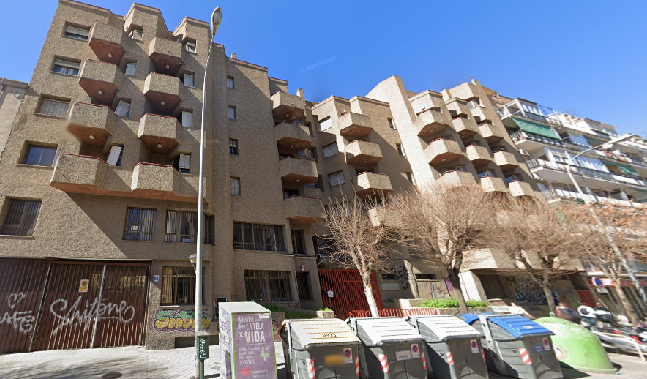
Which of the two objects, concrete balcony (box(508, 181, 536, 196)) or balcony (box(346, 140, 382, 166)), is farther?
concrete balcony (box(508, 181, 536, 196))

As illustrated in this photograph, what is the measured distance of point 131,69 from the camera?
18.8 meters

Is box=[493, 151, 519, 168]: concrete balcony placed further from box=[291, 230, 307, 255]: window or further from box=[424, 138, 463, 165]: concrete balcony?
box=[291, 230, 307, 255]: window

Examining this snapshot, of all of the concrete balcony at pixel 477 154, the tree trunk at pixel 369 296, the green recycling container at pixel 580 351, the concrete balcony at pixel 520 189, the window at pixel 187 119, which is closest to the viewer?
the green recycling container at pixel 580 351

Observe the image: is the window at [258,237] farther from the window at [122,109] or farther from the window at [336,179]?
the window at [122,109]

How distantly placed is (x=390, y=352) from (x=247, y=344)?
12.2ft

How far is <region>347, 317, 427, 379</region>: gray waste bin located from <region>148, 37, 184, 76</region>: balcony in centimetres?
1951

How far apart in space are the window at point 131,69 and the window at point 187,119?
3748 millimetres

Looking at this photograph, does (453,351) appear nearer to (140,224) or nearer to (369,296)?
(369,296)

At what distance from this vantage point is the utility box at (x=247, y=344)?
24.0ft

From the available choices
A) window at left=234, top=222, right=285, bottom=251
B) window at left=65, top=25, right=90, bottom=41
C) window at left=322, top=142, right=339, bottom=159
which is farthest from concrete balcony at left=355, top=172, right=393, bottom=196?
window at left=65, top=25, right=90, bottom=41

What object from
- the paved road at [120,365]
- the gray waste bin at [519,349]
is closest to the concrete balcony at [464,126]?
the paved road at [120,365]

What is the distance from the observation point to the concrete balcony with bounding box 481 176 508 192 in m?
26.7

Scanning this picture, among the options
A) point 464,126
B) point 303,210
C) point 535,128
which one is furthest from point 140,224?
point 535,128

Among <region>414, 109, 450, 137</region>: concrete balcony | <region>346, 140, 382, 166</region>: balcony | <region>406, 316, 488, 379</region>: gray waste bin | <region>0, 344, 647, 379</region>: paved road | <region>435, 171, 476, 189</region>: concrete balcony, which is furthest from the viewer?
<region>414, 109, 450, 137</region>: concrete balcony
